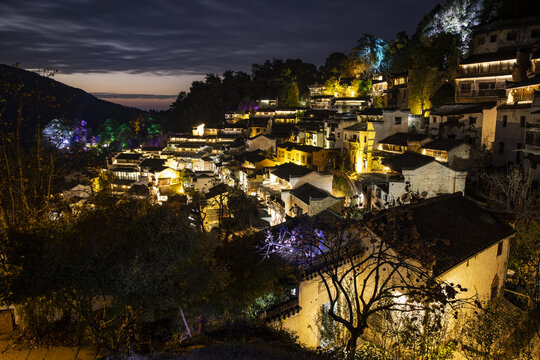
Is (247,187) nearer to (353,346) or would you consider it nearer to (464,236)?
(464,236)

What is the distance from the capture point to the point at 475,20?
34500mm

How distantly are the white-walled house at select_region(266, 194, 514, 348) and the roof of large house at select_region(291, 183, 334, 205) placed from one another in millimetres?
9188

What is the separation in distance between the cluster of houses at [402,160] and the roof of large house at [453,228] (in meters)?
0.05

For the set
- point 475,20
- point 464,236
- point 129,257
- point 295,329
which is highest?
point 475,20

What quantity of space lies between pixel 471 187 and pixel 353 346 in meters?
18.4

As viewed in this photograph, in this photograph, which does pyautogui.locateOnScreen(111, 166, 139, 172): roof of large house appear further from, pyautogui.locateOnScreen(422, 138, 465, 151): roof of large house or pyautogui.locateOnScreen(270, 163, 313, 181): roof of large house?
pyautogui.locateOnScreen(422, 138, 465, 151): roof of large house

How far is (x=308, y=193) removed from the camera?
2336 cm

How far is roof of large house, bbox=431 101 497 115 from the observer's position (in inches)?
1016

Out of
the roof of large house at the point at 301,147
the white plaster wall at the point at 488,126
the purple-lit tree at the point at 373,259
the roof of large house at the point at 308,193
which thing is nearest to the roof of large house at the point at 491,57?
the white plaster wall at the point at 488,126

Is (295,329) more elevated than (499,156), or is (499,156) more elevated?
(499,156)

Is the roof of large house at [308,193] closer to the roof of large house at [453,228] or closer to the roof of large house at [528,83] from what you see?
the roof of large house at [453,228]

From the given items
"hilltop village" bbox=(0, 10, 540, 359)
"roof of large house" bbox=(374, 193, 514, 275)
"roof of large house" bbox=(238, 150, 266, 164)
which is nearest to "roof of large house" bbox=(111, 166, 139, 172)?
"roof of large house" bbox=(238, 150, 266, 164)

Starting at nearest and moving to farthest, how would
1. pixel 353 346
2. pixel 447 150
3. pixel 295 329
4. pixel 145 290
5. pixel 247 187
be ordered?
Result: pixel 145 290 → pixel 353 346 → pixel 295 329 → pixel 447 150 → pixel 247 187

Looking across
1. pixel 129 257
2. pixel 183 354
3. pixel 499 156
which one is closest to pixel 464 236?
pixel 183 354
